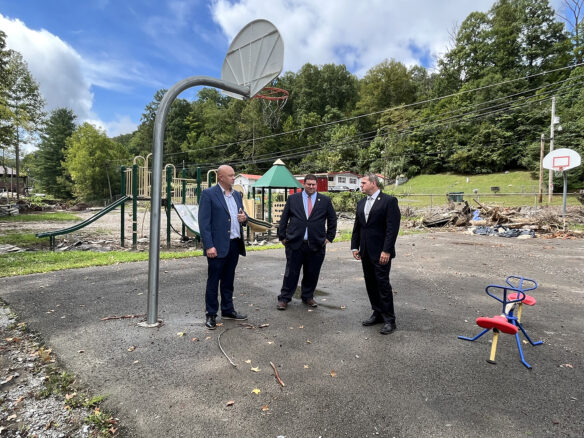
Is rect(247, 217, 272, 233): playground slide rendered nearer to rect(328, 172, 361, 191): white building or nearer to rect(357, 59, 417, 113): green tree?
rect(328, 172, 361, 191): white building

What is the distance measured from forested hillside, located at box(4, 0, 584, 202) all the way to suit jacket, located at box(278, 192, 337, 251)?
30.5 m

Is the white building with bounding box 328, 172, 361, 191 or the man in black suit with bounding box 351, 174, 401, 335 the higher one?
the white building with bounding box 328, 172, 361, 191

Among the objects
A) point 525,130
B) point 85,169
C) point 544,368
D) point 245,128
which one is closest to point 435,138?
point 525,130

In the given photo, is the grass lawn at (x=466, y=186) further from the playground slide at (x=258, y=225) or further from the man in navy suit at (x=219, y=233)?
the man in navy suit at (x=219, y=233)

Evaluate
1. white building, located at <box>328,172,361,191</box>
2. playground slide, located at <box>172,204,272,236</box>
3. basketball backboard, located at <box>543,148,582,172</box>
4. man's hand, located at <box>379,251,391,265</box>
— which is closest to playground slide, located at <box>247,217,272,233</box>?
playground slide, located at <box>172,204,272,236</box>

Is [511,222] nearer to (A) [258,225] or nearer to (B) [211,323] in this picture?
(A) [258,225]

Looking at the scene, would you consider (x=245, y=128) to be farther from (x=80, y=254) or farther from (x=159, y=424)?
(x=159, y=424)

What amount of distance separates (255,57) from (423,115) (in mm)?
57667

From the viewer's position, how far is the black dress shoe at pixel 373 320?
13.8ft

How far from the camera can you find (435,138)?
51062 millimetres

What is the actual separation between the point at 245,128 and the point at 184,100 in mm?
21939

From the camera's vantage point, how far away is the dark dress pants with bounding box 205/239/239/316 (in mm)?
4039

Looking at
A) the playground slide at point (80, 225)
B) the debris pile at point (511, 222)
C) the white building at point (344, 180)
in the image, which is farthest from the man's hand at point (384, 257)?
the white building at point (344, 180)

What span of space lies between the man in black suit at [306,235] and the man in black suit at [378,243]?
0.64m
